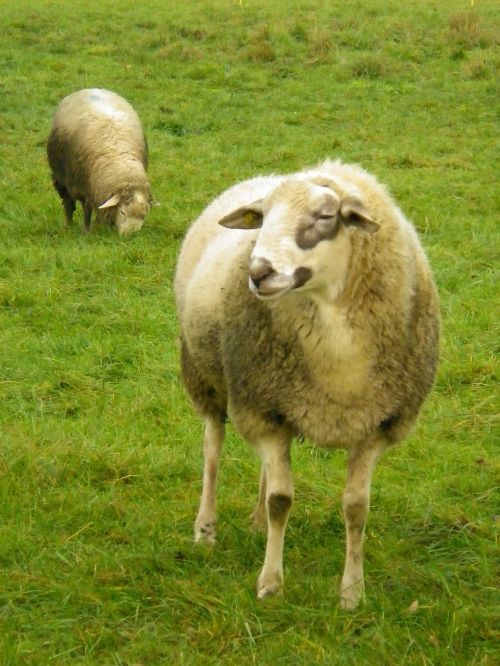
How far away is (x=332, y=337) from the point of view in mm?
3646

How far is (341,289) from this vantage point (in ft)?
11.9

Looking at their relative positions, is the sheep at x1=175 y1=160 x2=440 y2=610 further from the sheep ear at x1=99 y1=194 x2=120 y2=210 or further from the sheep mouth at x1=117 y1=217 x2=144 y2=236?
the sheep ear at x1=99 y1=194 x2=120 y2=210

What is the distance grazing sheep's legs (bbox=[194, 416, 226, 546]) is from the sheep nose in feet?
4.18

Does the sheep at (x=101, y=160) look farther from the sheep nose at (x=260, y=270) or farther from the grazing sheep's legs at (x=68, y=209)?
the sheep nose at (x=260, y=270)

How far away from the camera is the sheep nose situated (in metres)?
3.28

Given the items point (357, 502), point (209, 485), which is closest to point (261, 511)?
point (209, 485)

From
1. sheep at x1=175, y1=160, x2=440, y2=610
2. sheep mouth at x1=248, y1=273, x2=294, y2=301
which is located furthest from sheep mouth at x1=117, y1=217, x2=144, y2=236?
sheep mouth at x1=248, y1=273, x2=294, y2=301

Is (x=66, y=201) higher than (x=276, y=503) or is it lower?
lower

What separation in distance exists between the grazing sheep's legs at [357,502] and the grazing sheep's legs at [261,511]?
603 millimetres

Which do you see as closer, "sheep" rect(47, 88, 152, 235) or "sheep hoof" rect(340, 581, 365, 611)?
"sheep hoof" rect(340, 581, 365, 611)

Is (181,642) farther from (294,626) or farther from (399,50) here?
(399,50)

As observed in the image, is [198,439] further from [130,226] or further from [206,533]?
[130,226]

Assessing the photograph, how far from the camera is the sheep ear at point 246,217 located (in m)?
3.71

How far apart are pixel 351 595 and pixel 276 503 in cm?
40
